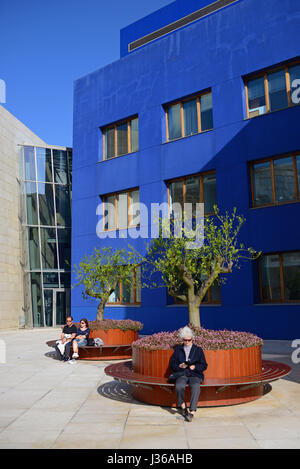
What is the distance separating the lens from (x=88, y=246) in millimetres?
22156

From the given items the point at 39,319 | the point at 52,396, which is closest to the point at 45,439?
the point at 52,396

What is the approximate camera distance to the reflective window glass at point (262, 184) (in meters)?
16.7

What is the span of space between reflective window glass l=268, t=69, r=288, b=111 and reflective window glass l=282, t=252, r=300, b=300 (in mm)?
5986

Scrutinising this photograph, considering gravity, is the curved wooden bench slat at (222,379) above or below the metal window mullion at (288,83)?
below

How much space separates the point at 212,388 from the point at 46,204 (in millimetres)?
23092

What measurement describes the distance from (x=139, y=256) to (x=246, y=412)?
1329 cm

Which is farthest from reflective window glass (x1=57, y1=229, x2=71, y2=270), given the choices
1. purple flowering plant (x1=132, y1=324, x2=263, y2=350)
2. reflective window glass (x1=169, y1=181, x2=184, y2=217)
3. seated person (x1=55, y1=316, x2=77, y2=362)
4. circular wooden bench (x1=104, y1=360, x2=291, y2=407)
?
circular wooden bench (x1=104, y1=360, x2=291, y2=407)

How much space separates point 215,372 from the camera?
23.1ft

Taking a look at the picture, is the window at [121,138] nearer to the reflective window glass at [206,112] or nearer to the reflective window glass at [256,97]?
the reflective window glass at [206,112]

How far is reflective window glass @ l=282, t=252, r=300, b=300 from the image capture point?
1566cm

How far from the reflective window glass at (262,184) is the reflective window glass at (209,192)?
5.89ft

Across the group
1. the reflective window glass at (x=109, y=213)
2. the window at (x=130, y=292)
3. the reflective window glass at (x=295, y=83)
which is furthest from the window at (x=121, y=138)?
the reflective window glass at (x=295, y=83)
